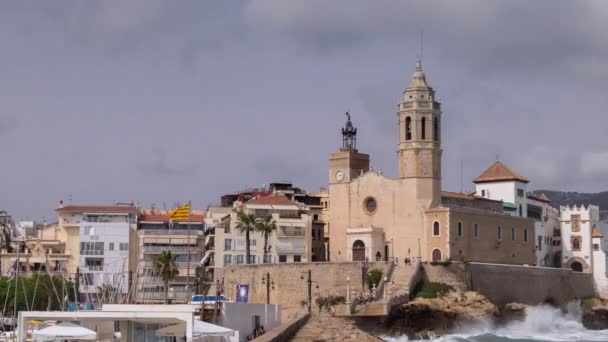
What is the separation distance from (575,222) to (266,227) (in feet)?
103

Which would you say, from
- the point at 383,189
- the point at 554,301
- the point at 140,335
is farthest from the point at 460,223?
the point at 140,335

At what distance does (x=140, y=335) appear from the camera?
43.7 m

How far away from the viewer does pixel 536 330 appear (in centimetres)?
7931

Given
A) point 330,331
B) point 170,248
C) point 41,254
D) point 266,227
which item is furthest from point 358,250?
point 41,254

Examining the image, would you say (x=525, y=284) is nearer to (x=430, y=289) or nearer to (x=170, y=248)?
(x=430, y=289)

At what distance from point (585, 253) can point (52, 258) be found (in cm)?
4459

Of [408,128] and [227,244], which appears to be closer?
[408,128]

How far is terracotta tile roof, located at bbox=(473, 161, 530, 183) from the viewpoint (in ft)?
310

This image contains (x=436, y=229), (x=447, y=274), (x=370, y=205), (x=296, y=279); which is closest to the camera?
(x=447, y=274)

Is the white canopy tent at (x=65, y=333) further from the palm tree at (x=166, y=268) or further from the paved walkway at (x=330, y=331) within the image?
the palm tree at (x=166, y=268)

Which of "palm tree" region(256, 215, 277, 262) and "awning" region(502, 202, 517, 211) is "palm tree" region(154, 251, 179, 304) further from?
"awning" region(502, 202, 517, 211)

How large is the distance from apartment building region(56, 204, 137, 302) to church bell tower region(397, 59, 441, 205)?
2253 centimetres

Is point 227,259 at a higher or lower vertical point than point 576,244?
lower

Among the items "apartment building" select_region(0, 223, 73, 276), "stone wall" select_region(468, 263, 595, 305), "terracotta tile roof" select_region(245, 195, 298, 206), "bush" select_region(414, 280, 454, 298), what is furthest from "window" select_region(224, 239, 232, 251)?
"stone wall" select_region(468, 263, 595, 305)
